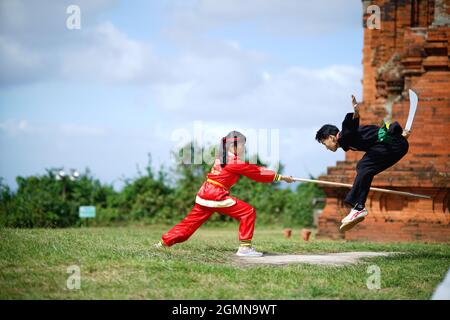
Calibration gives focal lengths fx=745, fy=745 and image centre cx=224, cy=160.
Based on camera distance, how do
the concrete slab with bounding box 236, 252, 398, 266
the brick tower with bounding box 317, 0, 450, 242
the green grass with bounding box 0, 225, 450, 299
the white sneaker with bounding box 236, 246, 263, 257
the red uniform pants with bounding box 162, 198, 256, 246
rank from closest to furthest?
the green grass with bounding box 0, 225, 450, 299, the concrete slab with bounding box 236, 252, 398, 266, the white sneaker with bounding box 236, 246, 263, 257, the red uniform pants with bounding box 162, 198, 256, 246, the brick tower with bounding box 317, 0, 450, 242

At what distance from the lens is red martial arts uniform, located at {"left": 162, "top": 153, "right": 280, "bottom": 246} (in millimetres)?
9703

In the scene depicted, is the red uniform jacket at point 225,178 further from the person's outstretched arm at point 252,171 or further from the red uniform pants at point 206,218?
the red uniform pants at point 206,218

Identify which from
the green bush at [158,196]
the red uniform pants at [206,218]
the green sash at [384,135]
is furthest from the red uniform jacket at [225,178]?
the green bush at [158,196]

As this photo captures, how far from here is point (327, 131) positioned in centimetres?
956

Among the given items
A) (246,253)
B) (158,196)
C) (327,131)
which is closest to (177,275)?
(246,253)

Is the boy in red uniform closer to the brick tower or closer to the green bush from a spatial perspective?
the brick tower

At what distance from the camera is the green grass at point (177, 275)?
682 cm

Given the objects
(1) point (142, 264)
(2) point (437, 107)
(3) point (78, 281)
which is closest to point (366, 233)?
(2) point (437, 107)

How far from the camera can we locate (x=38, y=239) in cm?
981

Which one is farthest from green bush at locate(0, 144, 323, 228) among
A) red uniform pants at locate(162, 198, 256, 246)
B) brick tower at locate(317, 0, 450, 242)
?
red uniform pants at locate(162, 198, 256, 246)

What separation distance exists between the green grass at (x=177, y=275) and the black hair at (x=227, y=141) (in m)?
1.23

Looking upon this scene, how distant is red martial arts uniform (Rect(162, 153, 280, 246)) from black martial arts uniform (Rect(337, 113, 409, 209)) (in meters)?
1.10

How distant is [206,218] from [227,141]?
105cm
